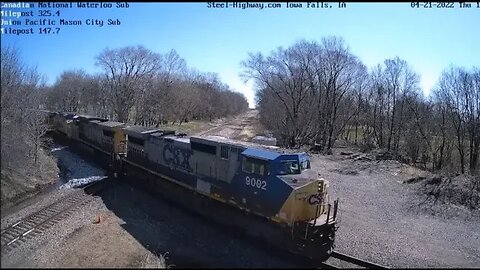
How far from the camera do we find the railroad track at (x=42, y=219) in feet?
42.8

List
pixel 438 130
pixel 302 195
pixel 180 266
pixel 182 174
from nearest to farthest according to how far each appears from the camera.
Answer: pixel 180 266, pixel 302 195, pixel 182 174, pixel 438 130

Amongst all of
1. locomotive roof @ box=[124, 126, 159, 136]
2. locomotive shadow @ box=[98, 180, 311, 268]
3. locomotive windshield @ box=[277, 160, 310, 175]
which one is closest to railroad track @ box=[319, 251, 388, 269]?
locomotive shadow @ box=[98, 180, 311, 268]

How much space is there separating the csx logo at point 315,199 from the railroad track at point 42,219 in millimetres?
9633

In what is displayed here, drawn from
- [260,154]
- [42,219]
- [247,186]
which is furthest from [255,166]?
[42,219]

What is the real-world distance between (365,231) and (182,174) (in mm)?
8641

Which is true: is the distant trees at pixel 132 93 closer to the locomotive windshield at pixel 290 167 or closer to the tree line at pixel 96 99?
the tree line at pixel 96 99

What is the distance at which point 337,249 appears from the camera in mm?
12844

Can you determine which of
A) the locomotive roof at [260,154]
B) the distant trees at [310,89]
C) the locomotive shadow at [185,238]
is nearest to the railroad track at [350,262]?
the locomotive shadow at [185,238]

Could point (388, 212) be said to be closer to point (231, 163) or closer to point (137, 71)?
point (231, 163)

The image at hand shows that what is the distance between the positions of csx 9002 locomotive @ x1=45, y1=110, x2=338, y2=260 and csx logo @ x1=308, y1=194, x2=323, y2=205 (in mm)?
30

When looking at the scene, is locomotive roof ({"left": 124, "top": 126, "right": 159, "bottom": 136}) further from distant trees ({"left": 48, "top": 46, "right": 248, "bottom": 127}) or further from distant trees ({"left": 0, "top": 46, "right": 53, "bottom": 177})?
distant trees ({"left": 48, "top": 46, "right": 248, "bottom": 127})

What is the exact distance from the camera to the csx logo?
474 inches

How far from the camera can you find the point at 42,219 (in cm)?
1533

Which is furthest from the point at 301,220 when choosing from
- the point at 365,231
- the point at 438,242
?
the point at 438,242
